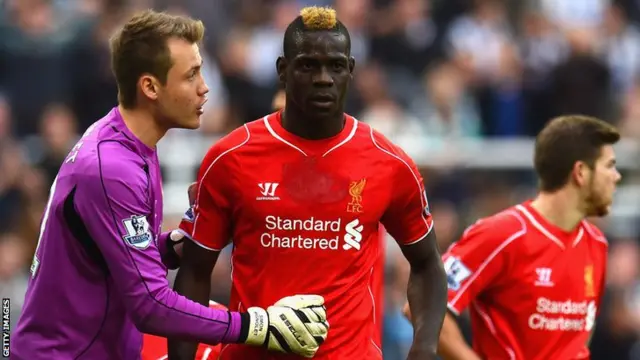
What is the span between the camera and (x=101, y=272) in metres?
6.07

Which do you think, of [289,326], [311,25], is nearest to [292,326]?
[289,326]

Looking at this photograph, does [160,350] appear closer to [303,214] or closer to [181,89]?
[303,214]

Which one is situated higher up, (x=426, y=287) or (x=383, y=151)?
(x=383, y=151)

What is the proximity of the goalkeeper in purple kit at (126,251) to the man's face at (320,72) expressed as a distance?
509 mm

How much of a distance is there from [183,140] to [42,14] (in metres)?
1.99

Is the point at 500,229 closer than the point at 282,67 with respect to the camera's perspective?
No

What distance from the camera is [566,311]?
7.64 m

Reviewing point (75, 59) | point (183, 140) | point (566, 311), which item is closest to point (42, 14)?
point (75, 59)

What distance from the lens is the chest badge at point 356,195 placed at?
20.3 ft

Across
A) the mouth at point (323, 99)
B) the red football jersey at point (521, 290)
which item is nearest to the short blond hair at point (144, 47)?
the mouth at point (323, 99)

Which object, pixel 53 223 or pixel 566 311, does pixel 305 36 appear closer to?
pixel 53 223

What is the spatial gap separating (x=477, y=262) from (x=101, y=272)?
226 cm

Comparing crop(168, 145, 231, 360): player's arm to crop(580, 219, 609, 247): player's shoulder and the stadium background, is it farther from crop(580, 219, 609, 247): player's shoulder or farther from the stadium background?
the stadium background

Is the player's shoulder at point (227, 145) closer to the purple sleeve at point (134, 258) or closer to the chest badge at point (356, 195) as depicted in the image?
the purple sleeve at point (134, 258)
